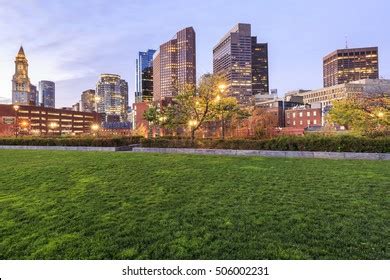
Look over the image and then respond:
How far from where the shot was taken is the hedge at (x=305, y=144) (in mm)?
17641

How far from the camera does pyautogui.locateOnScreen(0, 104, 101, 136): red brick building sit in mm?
107625

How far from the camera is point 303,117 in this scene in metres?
98.9

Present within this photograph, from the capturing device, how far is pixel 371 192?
848 cm

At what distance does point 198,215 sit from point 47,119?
504 ft

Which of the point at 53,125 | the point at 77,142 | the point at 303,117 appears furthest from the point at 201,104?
the point at 53,125

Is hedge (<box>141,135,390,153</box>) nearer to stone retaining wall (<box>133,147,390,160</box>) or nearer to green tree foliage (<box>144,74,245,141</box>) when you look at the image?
stone retaining wall (<box>133,147,390,160</box>)

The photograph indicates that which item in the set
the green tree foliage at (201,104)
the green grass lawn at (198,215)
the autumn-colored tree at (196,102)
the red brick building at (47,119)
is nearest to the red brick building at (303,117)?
the green tree foliage at (201,104)

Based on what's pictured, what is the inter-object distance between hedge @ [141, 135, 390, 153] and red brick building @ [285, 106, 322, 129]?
3070 inches

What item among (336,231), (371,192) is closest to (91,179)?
(336,231)

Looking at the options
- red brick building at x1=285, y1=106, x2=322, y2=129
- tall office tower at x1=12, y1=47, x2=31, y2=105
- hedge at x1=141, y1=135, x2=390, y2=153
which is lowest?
hedge at x1=141, y1=135, x2=390, y2=153

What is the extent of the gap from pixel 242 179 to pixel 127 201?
485cm

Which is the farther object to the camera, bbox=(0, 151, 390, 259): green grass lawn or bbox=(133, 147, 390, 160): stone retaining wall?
bbox=(133, 147, 390, 160): stone retaining wall

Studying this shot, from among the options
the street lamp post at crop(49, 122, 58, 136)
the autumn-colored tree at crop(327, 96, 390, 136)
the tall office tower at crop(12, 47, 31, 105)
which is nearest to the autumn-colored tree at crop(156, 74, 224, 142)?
the autumn-colored tree at crop(327, 96, 390, 136)

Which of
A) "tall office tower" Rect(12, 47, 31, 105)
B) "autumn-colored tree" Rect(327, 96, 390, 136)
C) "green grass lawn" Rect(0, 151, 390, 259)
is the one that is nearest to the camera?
"green grass lawn" Rect(0, 151, 390, 259)
